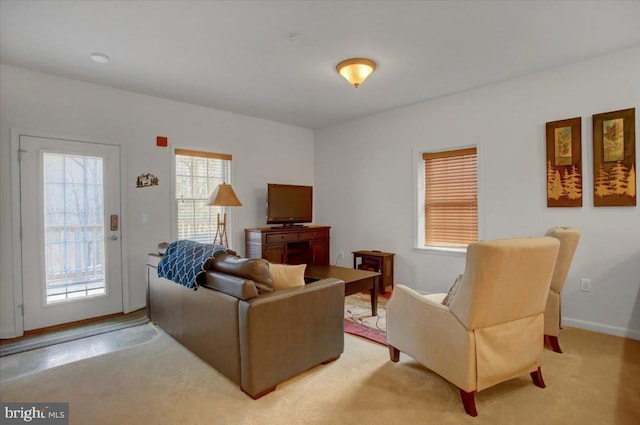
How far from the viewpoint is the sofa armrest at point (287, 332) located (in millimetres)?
1982

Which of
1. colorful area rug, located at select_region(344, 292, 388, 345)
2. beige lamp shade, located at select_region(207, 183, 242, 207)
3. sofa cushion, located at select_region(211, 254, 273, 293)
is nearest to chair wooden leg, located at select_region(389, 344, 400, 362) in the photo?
colorful area rug, located at select_region(344, 292, 388, 345)

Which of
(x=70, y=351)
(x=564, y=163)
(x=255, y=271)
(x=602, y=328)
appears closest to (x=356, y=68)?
(x=255, y=271)

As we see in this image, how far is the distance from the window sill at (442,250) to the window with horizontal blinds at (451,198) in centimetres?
9

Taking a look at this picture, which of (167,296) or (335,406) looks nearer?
(335,406)

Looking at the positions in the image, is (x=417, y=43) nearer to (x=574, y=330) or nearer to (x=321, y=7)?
(x=321, y=7)

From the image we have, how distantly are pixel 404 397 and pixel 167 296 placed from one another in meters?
2.12

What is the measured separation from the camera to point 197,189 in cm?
446

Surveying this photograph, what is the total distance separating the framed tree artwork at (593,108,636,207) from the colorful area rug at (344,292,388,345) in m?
2.29

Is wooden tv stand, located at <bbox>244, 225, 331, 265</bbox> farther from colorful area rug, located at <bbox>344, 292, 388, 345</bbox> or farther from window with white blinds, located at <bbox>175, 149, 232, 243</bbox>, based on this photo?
colorful area rug, located at <bbox>344, 292, 388, 345</bbox>

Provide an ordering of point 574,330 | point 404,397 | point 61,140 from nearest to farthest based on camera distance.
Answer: point 404,397 < point 574,330 < point 61,140

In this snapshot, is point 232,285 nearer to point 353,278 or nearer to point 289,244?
point 353,278

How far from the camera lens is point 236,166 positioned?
4797mm

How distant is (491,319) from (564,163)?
2.22 meters

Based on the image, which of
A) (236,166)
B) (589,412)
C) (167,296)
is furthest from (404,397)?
(236,166)
